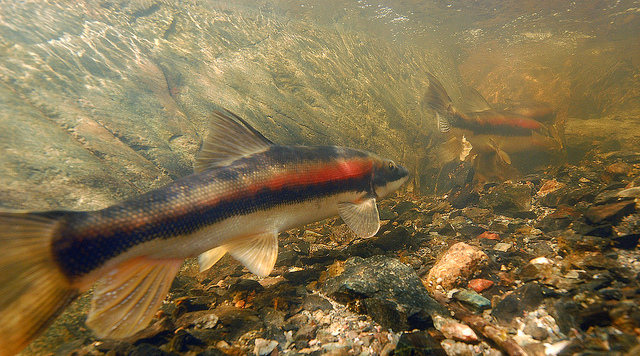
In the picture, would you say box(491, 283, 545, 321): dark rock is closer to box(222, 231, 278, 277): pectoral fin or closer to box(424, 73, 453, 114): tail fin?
box(222, 231, 278, 277): pectoral fin

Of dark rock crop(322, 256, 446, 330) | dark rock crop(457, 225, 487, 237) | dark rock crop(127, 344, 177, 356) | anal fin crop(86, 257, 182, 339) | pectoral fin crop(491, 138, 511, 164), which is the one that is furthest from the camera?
pectoral fin crop(491, 138, 511, 164)

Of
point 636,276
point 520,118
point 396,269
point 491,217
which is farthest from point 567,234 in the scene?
point 520,118

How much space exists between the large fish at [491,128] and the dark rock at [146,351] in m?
8.30

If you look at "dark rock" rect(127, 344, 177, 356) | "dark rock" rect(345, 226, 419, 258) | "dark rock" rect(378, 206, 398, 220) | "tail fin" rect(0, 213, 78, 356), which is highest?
"tail fin" rect(0, 213, 78, 356)

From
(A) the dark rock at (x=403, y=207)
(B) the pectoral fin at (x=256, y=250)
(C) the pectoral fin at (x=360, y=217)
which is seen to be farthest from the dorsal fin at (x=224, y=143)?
(A) the dark rock at (x=403, y=207)

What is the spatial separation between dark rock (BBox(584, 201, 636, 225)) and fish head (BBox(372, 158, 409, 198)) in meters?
2.09

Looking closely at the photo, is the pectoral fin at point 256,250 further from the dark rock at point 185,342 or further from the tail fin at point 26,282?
the tail fin at point 26,282

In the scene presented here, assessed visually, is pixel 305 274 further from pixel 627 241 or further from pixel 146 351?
pixel 627 241

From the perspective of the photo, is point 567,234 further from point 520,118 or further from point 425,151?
point 520,118

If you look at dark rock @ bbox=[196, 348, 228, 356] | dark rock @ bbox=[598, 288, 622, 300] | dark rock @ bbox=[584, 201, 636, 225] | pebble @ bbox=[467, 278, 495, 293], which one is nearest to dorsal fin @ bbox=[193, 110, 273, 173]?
dark rock @ bbox=[196, 348, 228, 356]

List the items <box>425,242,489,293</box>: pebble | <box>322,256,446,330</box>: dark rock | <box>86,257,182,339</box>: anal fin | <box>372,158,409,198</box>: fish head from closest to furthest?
1. <box>86,257,182,339</box>: anal fin
2. <box>322,256,446,330</box>: dark rock
3. <box>425,242,489,293</box>: pebble
4. <box>372,158,409,198</box>: fish head

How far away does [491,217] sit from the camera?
4.27 meters

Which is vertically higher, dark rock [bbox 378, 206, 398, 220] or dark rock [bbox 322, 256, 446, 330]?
dark rock [bbox 322, 256, 446, 330]

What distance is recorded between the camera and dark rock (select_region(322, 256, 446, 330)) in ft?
6.67
